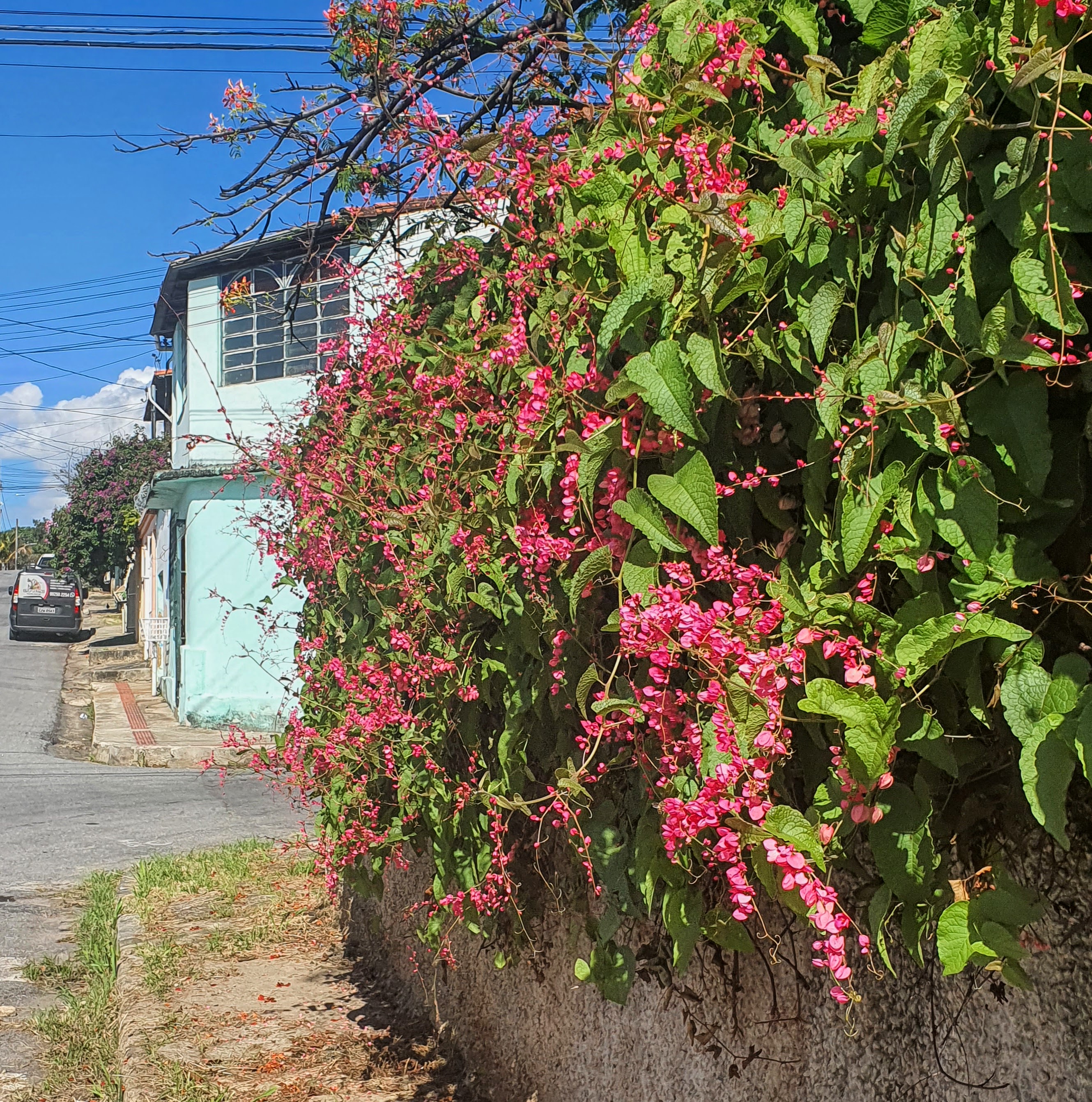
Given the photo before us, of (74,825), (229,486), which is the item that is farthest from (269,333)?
(74,825)

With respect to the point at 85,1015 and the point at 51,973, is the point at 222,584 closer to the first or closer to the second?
the point at 51,973

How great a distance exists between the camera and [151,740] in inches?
648

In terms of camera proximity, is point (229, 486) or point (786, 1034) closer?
point (786, 1034)

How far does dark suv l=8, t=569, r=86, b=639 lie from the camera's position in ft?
109

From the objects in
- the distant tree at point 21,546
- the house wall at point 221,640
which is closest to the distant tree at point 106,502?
the house wall at point 221,640

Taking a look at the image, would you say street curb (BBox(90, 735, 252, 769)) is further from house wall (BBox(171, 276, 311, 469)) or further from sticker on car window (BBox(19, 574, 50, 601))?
sticker on car window (BBox(19, 574, 50, 601))

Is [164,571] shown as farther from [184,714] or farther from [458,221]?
[458,221]

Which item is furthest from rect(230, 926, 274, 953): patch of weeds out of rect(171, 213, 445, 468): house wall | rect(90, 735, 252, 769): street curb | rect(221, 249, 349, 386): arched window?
rect(221, 249, 349, 386): arched window

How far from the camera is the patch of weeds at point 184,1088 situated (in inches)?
161

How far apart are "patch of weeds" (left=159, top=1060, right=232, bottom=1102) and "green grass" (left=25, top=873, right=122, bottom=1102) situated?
0.79 ft

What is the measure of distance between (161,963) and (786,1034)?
172 inches

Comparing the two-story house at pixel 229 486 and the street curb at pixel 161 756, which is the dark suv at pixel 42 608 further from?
the street curb at pixel 161 756

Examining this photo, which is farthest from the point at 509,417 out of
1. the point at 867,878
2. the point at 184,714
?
the point at 184,714

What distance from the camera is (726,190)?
6.24ft
